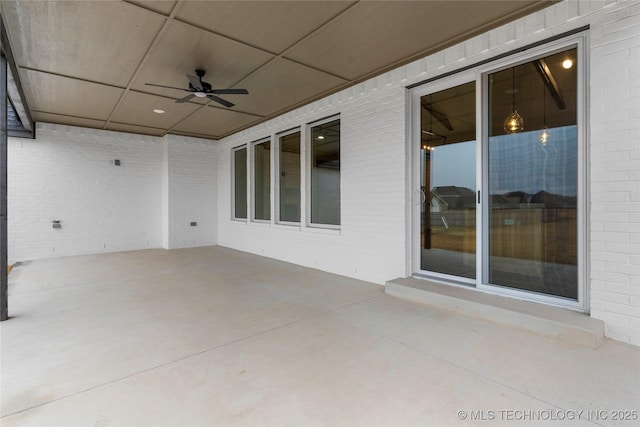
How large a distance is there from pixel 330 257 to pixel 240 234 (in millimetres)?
3413

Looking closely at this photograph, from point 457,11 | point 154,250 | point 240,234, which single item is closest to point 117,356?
point 457,11

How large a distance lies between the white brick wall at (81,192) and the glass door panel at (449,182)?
7.17m

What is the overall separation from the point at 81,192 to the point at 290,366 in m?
7.57

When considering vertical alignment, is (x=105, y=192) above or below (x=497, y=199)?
above

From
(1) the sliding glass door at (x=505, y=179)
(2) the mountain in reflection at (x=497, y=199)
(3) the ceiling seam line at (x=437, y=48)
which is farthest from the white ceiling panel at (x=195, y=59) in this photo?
(2) the mountain in reflection at (x=497, y=199)

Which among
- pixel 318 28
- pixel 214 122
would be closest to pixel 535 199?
pixel 318 28

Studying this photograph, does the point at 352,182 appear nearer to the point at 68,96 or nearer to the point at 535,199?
the point at 535,199

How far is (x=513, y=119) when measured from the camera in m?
3.51

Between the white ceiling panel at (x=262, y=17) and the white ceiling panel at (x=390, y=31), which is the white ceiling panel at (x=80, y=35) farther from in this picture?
the white ceiling panel at (x=390, y=31)

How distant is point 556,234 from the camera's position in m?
3.18

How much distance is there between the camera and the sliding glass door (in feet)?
10.1

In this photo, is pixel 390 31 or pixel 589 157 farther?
pixel 390 31

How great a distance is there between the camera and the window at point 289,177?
6.47 m

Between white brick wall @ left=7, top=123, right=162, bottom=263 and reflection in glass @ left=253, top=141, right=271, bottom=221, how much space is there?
9.41 ft
